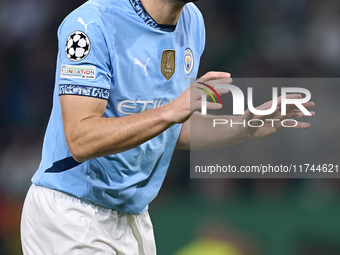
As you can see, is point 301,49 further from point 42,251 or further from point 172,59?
point 42,251

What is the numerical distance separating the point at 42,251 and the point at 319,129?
3.70 m

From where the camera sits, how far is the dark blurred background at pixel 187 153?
14.2 ft

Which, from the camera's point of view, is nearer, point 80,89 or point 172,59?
point 80,89

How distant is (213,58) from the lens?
543cm

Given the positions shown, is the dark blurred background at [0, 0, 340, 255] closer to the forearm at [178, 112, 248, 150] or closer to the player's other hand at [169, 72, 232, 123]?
the forearm at [178, 112, 248, 150]

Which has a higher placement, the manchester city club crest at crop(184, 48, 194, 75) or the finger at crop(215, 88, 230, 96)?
the manchester city club crest at crop(184, 48, 194, 75)

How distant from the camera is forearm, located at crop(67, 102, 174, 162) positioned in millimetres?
1809

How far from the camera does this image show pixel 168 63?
7.25 ft

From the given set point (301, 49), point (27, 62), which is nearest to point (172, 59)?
point (27, 62)

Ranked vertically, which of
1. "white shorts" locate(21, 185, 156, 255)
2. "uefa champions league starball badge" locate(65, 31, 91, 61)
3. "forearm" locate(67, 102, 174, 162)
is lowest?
"white shorts" locate(21, 185, 156, 255)

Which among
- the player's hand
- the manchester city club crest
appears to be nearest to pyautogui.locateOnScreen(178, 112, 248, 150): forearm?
the player's hand

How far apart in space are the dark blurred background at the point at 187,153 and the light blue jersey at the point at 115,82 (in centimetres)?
207

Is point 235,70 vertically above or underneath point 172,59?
above

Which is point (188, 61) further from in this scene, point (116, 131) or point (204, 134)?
point (116, 131)
